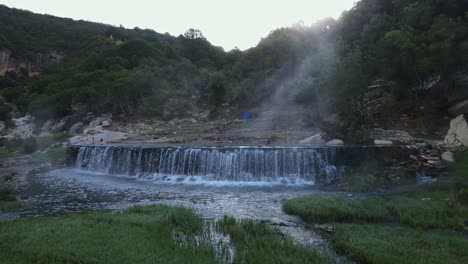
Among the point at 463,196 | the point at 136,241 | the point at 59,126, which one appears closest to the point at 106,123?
the point at 59,126

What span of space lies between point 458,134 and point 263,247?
65.1 feet

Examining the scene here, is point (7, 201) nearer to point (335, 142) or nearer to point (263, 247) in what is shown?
point (263, 247)

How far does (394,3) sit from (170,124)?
39.4m

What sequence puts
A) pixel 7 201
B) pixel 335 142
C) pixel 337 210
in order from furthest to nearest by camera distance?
pixel 335 142
pixel 7 201
pixel 337 210

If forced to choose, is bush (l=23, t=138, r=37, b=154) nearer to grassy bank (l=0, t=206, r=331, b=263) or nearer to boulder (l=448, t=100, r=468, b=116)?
grassy bank (l=0, t=206, r=331, b=263)

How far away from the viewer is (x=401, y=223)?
1136cm

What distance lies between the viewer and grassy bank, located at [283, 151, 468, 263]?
8250mm

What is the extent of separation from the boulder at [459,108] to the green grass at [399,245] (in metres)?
21.5

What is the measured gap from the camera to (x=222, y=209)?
46.4 feet

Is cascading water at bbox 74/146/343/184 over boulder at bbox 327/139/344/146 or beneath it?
beneath

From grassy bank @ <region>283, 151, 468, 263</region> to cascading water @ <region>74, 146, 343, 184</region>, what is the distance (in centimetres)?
637

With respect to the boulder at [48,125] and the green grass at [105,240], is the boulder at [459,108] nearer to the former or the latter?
the green grass at [105,240]

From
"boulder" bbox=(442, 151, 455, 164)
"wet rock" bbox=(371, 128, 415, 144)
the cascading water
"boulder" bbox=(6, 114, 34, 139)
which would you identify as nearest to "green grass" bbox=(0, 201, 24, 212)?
the cascading water

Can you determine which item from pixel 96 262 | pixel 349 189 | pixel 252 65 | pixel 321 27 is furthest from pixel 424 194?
pixel 252 65
